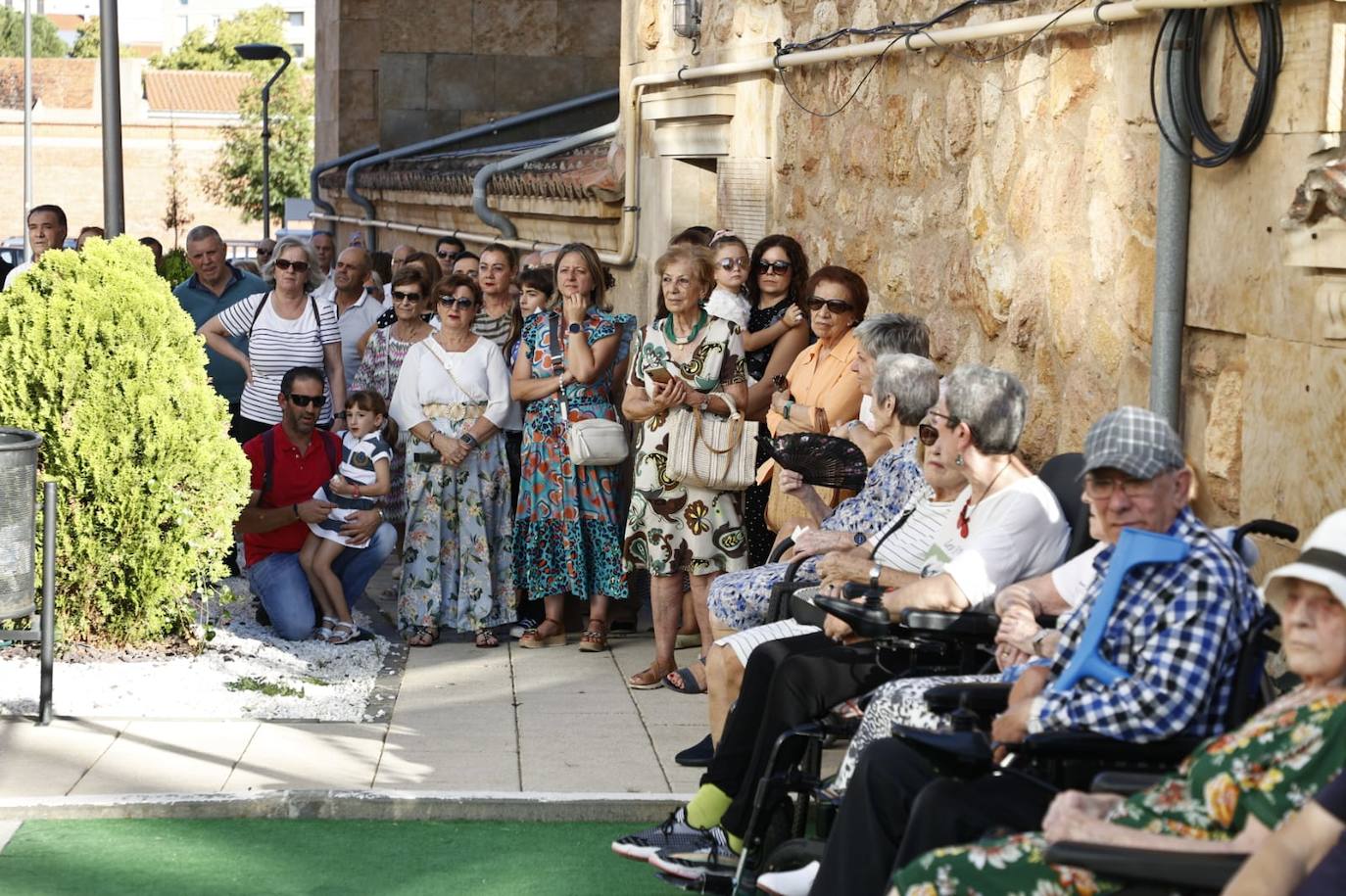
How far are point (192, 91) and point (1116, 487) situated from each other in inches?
3168

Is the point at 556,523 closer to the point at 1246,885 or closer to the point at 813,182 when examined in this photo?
the point at 813,182

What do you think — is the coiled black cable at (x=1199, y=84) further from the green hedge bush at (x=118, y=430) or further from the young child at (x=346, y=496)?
the young child at (x=346, y=496)

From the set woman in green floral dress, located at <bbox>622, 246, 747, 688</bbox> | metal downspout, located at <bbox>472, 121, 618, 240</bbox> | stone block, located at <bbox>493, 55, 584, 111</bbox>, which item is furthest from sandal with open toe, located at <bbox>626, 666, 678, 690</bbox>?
stone block, located at <bbox>493, 55, 584, 111</bbox>

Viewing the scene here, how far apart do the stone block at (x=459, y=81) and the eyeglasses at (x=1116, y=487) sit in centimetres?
1689

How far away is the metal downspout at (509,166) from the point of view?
1379 centimetres

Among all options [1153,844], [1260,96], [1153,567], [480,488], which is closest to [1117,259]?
[1260,96]

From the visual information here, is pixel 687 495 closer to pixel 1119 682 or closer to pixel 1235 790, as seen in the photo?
pixel 1119 682

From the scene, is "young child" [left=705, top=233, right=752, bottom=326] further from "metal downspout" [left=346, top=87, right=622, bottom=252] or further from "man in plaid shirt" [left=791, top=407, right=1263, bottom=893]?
"metal downspout" [left=346, top=87, right=622, bottom=252]

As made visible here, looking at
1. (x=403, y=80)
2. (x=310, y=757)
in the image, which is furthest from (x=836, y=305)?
(x=403, y=80)

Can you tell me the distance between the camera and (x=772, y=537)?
786 cm

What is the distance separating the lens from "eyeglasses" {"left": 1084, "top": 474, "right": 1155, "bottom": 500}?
3.88 m

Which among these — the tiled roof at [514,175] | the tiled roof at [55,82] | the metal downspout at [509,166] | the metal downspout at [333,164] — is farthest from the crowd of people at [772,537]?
the tiled roof at [55,82]

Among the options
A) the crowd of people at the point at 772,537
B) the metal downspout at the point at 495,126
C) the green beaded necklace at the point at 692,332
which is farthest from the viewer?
the metal downspout at the point at 495,126

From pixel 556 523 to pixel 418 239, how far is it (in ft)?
37.2
